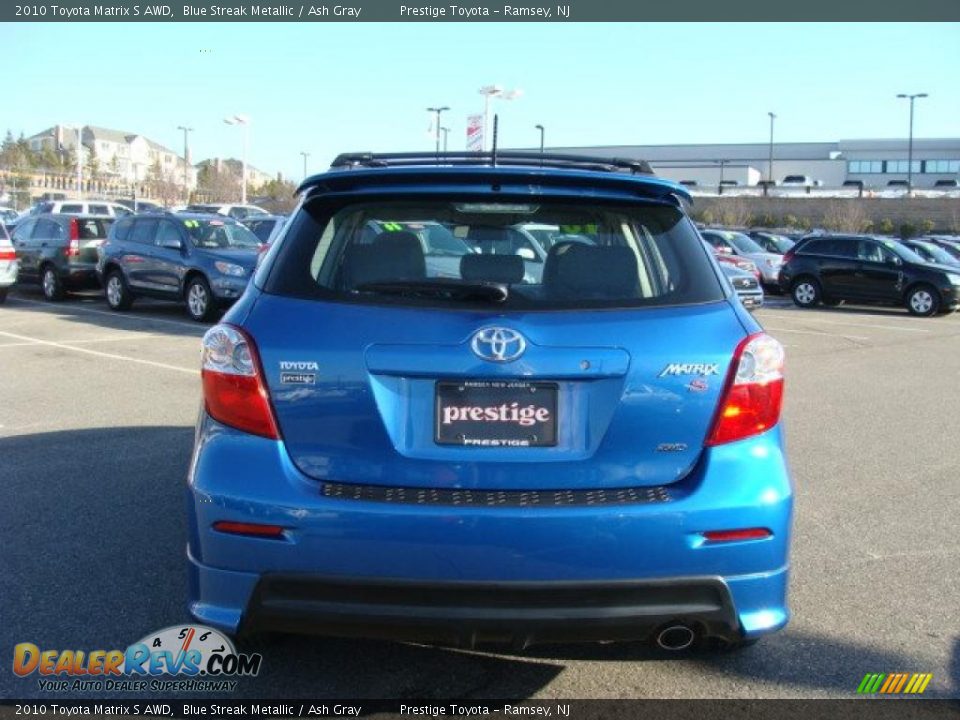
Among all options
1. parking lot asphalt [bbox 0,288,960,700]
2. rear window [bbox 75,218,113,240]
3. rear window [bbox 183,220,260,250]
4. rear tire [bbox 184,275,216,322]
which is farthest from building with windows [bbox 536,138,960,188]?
parking lot asphalt [bbox 0,288,960,700]

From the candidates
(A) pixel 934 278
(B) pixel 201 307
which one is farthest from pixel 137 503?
(A) pixel 934 278

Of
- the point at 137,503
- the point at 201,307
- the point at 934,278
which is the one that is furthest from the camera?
the point at 934,278

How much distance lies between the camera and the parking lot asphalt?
3.63 meters

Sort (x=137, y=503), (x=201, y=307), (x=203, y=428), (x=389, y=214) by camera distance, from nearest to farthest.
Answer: (x=203, y=428) → (x=389, y=214) → (x=137, y=503) → (x=201, y=307)

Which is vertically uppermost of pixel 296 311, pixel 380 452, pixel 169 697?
pixel 296 311

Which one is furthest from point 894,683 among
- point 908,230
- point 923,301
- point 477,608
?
point 908,230

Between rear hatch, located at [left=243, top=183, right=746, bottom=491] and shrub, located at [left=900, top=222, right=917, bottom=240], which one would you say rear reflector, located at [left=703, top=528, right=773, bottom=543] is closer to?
rear hatch, located at [left=243, top=183, right=746, bottom=491]

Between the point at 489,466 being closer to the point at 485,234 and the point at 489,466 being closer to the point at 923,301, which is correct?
the point at 485,234

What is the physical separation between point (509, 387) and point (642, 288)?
615mm

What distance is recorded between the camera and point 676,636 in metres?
3.07

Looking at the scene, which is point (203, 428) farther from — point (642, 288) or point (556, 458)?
point (642, 288)

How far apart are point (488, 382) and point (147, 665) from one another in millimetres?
1793

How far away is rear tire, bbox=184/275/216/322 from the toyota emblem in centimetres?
1348

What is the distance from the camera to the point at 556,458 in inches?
118
